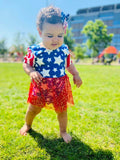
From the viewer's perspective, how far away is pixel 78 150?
179 cm

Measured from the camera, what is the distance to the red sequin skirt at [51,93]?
1.83m

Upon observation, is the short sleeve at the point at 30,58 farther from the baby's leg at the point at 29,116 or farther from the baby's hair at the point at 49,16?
the baby's leg at the point at 29,116

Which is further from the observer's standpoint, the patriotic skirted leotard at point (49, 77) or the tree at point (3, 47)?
the tree at point (3, 47)

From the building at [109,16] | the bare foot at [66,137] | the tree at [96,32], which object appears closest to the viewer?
the bare foot at [66,137]

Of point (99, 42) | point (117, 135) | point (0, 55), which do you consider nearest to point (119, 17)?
point (99, 42)

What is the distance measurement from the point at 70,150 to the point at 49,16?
1454 millimetres

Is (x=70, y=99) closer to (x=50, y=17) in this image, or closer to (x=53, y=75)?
(x=53, y=75)

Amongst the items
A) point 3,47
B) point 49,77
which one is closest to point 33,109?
point 49,77

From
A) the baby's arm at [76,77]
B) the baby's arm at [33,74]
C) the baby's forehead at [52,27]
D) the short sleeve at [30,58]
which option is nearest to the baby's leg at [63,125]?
the baby's arm at [76,77]

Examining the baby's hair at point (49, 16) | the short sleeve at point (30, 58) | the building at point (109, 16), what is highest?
the building at point (109, 16)

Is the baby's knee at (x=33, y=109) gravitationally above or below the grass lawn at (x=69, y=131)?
above

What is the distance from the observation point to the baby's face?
1652 millimetres

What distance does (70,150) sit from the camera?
1.78 m

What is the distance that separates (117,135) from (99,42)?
31684mm
